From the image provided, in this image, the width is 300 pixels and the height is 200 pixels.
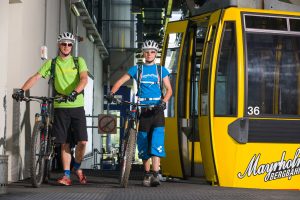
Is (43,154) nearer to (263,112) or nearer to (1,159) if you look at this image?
(1,159)

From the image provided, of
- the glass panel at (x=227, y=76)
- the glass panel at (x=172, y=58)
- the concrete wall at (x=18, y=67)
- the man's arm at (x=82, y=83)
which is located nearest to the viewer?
the man's arm at (x=82, y=83)

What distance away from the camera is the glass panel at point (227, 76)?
27.3 feet

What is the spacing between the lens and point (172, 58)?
9773mm

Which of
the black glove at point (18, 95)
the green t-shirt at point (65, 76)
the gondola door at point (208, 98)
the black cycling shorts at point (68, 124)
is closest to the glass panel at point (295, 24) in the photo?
the gondola door at point (208, 98)

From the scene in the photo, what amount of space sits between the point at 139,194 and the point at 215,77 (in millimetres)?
2074

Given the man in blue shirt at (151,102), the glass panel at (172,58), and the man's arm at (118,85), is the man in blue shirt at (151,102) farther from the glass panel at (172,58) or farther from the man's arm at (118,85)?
the glass panel at (172,58)

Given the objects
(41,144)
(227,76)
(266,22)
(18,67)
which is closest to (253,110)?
(227,76)

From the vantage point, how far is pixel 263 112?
27.6 ft

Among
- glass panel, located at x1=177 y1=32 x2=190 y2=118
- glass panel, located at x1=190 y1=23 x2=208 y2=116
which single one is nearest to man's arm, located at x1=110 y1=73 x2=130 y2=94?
glass panel, located at x1=177 y1=32 x2=190 y2=118

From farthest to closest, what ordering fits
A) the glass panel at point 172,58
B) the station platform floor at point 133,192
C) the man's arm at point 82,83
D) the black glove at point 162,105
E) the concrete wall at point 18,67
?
the glass panel at point 172,58, the concrete wall at point 18,67, the black glove at point 162,105, the man's arm at point 82,83, the station platform floor at point 133,192

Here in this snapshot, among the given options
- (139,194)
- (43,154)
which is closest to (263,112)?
(139,194)

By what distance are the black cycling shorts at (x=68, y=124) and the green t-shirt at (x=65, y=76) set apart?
7 centimetres

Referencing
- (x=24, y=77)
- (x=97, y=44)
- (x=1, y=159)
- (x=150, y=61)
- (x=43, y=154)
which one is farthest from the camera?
(x=97, y=44)

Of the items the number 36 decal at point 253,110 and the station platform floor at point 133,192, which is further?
the number 36 decal at point 253,110
